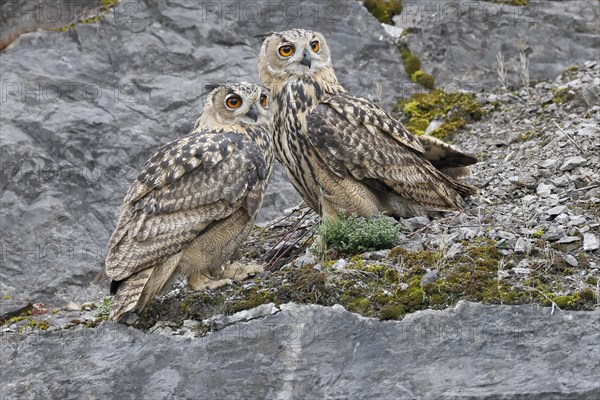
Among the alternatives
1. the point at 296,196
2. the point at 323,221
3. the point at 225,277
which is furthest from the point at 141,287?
the point at 296,196

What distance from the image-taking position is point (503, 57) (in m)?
12.7

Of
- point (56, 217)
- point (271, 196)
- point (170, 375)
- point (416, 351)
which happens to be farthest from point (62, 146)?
point (416, 351)

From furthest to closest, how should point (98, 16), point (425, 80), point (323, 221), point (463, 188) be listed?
point (98, 16), point (425, 80), point (463, 188), point (323, 221)

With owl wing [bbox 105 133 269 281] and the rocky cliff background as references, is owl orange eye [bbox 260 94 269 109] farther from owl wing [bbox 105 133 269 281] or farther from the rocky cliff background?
the rocky cliff background

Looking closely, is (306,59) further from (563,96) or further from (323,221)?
(563,96)

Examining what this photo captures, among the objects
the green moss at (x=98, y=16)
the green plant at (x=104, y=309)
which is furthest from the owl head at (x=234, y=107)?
the green moss at (x=98, y=16)

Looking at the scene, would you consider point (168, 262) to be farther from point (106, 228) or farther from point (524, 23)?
point (524, 23)

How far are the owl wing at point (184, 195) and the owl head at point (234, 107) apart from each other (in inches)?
7.5

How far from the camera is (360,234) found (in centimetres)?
818

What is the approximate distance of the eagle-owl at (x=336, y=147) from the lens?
8773mm

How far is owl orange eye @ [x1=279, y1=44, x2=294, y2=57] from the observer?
907cm

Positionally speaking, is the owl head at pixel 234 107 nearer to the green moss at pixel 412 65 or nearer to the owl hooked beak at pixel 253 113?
the owl hooked beak at pixel 253 113

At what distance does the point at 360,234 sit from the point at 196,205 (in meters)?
1.34

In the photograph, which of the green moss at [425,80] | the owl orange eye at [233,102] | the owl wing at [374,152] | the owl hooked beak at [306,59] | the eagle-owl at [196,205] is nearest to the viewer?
the eagle-owl at [196,205]
